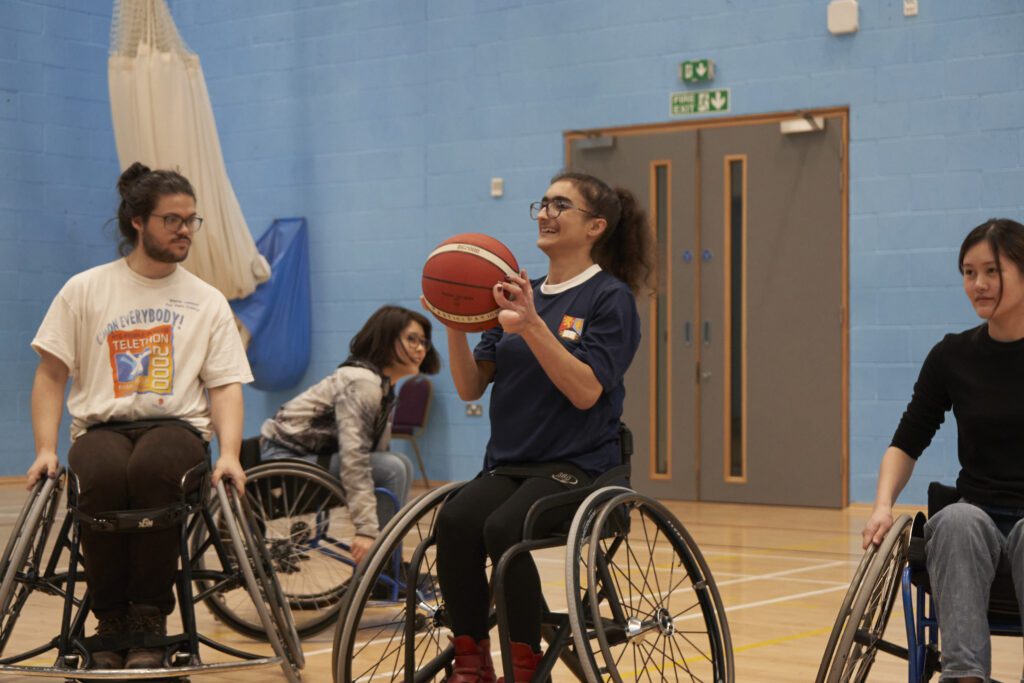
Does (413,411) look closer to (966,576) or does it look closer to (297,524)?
(297,524)

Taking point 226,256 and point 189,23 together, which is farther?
point 189,23

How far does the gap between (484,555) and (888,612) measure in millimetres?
677

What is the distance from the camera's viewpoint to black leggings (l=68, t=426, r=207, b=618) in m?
2.63

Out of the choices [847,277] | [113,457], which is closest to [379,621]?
[113,457]

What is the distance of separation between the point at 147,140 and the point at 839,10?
3398mm

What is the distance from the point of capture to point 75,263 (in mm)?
7941

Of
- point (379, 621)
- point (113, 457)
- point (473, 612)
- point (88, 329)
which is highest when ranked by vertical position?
point (88, 329)

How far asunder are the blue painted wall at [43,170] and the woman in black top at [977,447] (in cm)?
620

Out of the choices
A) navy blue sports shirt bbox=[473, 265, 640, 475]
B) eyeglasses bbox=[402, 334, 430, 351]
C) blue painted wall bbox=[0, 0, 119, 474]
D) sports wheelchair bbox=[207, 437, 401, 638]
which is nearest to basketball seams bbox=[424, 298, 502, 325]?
navy blue sports shirt bbox=[473, 265, 640, 475]

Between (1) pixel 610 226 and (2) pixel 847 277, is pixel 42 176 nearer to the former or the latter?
(2) pixel 847 277

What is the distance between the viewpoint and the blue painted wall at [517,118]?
19.7ft

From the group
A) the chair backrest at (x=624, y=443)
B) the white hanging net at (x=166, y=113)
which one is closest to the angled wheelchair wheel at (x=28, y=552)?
the chair backrest at (x=624, y=443)

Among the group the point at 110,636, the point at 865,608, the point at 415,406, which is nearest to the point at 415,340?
the point at 110,636

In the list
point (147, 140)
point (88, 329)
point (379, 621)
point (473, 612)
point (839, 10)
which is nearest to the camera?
point (473, 612)
